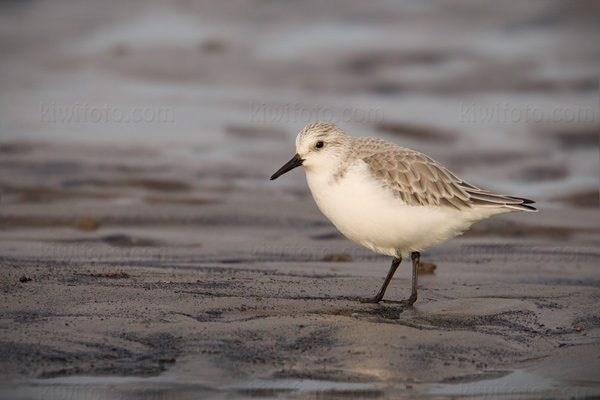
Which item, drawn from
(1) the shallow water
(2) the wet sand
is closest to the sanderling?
(2) the wet sand

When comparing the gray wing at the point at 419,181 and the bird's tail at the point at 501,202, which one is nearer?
the gray wing at the point at 419,181

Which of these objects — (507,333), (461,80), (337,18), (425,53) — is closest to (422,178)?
(507,333)

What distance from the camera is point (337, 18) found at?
2238cm

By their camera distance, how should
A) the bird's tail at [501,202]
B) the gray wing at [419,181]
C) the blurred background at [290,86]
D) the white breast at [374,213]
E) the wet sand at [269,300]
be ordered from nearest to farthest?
the wet sand at [269,300] → the white breast at [374,213] → the gray wing at [419,181] → the bird's tail at [501,202] → the blurred background at [290,86]

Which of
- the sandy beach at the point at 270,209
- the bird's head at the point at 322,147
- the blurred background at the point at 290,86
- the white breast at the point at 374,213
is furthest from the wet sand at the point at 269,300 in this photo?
the blurred background at the point at 290,86

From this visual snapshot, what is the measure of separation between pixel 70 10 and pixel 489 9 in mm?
11695

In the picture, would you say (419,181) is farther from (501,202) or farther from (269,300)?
(269,300)

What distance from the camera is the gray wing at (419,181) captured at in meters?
7.32

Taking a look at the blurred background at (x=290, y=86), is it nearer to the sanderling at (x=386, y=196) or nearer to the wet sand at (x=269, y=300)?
the wet sand at (x=269, y=300)

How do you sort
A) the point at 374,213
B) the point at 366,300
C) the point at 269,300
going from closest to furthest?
the point at 269,300 → the point at 374,213 → the point at 366,300

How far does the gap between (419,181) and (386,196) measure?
436 millimetres

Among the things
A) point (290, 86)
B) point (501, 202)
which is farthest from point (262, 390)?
point (290, 86)

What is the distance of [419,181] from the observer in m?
7.45

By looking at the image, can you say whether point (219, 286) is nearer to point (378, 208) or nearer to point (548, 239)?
point (378, 208)
